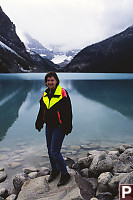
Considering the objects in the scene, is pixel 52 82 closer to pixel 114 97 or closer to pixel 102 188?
pixel 102 188

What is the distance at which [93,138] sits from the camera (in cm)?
1127

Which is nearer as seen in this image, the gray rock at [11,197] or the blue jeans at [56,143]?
the blue jeans at [56,143]

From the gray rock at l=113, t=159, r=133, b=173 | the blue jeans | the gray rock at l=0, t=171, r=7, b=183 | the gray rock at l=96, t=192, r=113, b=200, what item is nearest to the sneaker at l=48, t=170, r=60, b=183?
the blue jeans

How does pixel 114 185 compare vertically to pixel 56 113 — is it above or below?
below

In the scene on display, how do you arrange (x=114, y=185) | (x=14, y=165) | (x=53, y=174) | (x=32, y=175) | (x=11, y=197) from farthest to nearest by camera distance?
(x=14, y=165)
(x=32, y=175)
(x=53, y=174)
(x=11, y=197)
(x=114, y=185)

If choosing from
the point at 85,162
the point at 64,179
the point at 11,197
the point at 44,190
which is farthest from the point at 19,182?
Result: the point at 85,162

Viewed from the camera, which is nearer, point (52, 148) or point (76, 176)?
point (52, 148)

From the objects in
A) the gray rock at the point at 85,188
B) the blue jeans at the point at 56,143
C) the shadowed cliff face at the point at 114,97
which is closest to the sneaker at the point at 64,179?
the blue jeans at the point at 56,143

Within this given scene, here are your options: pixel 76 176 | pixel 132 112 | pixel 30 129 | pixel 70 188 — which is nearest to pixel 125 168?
pixel 76 176

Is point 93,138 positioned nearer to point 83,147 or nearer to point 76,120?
point 83,147

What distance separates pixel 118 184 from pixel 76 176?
1.29m

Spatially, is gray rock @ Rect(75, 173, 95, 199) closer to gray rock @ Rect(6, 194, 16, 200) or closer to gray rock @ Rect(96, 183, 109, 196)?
gray rock @ Rect(96, 183, 109, 196)

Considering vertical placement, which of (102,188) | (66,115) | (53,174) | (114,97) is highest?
(66,115)

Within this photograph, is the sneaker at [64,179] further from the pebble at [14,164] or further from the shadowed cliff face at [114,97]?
the shadowed cliff face at [114,97]
